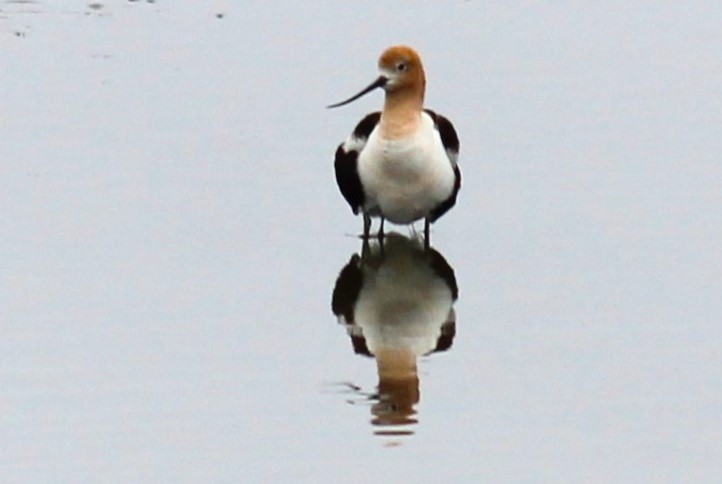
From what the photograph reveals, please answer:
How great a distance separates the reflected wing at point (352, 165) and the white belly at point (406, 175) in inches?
2.5

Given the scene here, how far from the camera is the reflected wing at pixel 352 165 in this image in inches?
505

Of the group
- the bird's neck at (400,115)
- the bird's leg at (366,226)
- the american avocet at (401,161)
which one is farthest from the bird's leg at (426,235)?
the bird's neck at (400,115)

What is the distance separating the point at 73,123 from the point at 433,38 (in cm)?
375

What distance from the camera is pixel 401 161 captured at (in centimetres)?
1263

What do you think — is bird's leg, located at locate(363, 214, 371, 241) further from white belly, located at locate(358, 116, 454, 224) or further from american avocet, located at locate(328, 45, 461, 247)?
white belly, located at locate(358, 116, 454, 224)

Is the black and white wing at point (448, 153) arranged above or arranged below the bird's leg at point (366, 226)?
above

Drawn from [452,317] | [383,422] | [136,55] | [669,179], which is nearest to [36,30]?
[136,55]

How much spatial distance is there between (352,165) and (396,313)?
1827 millimetres

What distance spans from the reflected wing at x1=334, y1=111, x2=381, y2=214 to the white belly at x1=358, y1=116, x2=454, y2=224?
63 millimetres

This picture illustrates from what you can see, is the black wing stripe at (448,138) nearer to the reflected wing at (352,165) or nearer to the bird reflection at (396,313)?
the reflected wing at (352,165)

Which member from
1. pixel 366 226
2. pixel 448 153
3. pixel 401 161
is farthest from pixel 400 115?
pixel 366 226

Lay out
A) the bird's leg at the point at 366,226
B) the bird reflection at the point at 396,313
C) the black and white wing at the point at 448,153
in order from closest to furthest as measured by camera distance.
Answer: the bird reflection at the point at 396,313 < the black and white wing at the point at 448,153 < the bird's leg at the point at 366,226

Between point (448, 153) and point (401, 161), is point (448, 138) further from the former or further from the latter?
point (401, 161)

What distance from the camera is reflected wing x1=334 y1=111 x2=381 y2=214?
1284 cm
